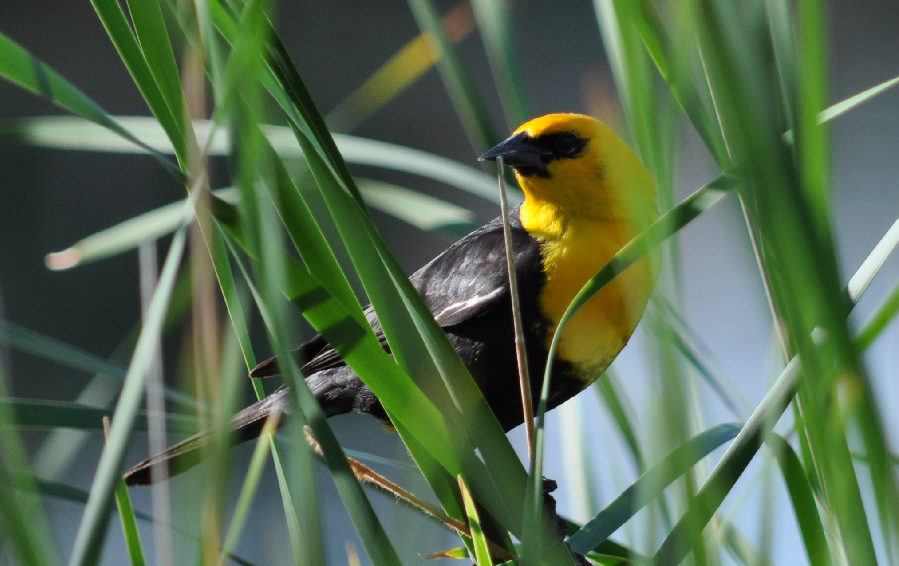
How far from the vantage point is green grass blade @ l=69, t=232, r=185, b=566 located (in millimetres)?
589

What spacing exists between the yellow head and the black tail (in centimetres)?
63

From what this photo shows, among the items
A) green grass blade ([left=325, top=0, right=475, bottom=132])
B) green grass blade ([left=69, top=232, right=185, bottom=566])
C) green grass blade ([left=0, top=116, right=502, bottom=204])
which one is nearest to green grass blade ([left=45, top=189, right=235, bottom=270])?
green grass blade ([left=0, top=116, right=502, bottom=204])

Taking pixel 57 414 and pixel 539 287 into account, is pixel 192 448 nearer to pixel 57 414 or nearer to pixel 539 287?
pixel 57 414

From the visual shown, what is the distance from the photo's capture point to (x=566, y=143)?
168 centimetres

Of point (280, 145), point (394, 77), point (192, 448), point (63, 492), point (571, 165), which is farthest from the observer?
point (571, 165)

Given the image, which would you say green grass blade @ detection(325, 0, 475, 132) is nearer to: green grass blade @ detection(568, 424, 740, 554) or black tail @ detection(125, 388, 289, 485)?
black tail @ detection(125, 388, 289, 485)

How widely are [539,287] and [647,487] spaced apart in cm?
86

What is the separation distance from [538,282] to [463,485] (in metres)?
0.80

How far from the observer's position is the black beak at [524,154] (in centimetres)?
160

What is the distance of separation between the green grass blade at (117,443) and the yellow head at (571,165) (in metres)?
0.89

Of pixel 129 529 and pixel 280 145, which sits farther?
pixel 280 145

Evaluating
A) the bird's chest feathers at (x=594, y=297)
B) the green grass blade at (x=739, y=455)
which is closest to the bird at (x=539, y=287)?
the bird's chest feathers at (x=594, y=297)

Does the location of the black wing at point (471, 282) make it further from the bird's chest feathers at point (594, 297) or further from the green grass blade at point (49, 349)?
the green grass blade at point (49, 349)

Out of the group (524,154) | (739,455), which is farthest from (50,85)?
(524,154)
